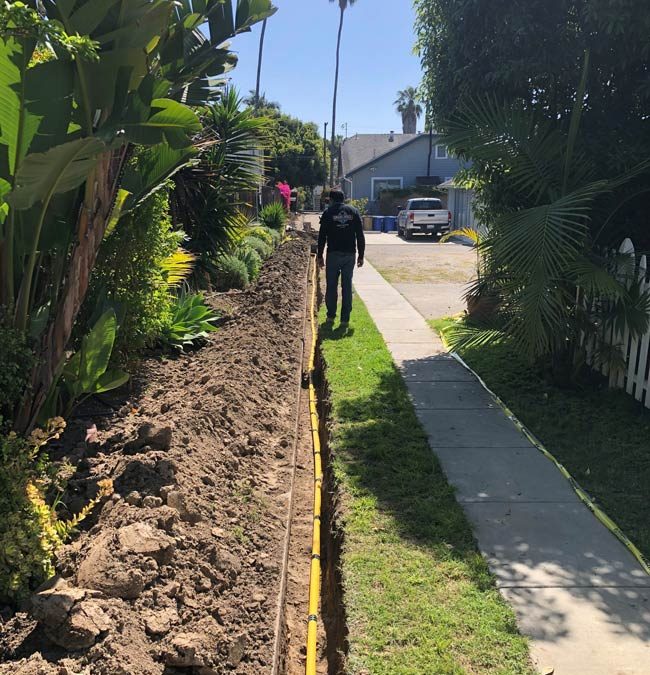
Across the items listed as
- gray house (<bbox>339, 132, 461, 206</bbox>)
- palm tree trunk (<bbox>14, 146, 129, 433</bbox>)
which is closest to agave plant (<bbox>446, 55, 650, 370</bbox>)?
palm tree trunk (<bbox>14, 146, 129, 433</bbox>)

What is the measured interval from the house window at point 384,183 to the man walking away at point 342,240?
145 feet

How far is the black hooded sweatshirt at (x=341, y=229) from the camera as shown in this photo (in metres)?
9.19

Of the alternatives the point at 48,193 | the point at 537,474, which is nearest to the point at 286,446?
the point at 537,474

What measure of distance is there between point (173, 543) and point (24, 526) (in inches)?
27.0

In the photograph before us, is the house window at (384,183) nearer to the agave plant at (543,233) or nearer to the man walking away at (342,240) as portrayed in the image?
the man walking away at (342,240)

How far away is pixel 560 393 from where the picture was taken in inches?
262

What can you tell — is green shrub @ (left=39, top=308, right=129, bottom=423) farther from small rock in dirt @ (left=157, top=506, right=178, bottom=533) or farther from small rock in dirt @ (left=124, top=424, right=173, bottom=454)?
small rock in dirt @ (left=157, top=506, right=178, bottom=533)

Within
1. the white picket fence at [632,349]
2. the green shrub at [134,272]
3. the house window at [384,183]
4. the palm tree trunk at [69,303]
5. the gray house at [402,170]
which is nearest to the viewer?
the palm tree trunk at [69,303]

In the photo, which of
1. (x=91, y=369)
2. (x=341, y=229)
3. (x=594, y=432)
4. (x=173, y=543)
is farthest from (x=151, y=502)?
(x=341, y=229)

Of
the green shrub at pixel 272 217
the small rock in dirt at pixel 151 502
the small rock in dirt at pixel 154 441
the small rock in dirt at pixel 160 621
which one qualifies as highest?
the green shrub at pixel 272 217

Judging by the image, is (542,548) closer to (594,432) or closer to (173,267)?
(594,432)

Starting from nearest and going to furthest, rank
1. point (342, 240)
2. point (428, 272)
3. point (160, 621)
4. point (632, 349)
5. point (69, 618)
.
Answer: point (69, 618) → point (160, 621) → point (632, 349) → point (342, 240) → point (428, 272)

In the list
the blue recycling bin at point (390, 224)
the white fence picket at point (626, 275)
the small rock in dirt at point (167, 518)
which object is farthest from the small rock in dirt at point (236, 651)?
the blue recycling bin at point (390, 224)

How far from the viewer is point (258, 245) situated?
14.8m
